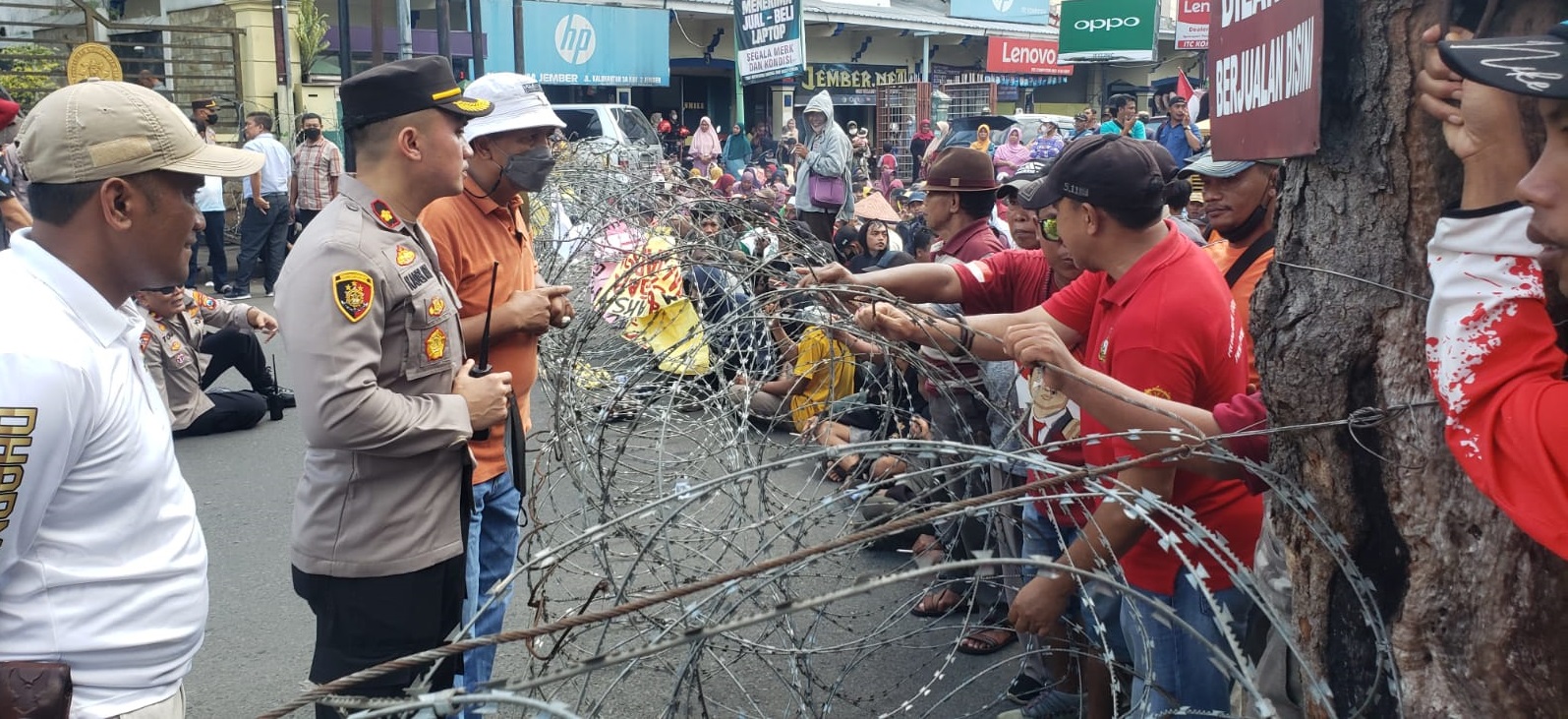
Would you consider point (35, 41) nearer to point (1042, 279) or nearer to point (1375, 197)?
point (1042, 279)

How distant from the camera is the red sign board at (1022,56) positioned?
96.5 ft

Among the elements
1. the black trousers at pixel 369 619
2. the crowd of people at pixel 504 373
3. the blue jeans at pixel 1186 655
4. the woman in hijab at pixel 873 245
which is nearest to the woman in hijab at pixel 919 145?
the woman in hijab at pixel 873 245

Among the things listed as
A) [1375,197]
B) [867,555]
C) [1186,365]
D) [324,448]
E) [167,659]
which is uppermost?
[1375,197]

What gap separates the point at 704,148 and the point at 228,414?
15257mm

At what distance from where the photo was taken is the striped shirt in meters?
12.7

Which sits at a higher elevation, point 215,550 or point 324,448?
Answer: point 324,448

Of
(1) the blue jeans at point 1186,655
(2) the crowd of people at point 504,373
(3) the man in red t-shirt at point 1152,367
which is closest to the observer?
(2) the crowd of people at point 504,373

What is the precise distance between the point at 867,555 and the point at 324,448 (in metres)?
2.93

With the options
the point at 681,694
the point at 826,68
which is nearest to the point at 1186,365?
the point at 681,694

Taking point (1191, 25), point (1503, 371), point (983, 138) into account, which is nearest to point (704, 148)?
point (983, 138)

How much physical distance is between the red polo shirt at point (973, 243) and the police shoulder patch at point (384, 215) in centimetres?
234

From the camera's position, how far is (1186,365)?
2389 millimetres

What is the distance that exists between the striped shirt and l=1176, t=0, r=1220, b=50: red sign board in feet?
32.8

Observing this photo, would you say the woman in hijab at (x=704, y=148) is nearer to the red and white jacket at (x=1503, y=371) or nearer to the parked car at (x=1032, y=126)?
the parked car at (x=1032, y=126)
